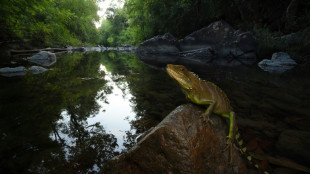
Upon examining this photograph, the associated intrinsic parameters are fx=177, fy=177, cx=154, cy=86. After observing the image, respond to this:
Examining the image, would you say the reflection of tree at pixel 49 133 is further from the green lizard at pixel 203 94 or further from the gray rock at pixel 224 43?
the gray rock at pixel 224 43

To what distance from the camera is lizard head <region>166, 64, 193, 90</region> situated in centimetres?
270

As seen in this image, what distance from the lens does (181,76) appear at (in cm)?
272

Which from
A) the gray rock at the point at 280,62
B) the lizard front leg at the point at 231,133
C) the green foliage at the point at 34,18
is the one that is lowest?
the gray rock at the point at 280,62

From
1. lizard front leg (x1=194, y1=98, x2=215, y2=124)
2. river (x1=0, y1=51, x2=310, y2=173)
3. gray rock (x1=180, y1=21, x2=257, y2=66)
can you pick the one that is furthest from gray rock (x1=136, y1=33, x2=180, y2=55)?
lizard front leg (x1=194, y1=98, x2=215, y2=124)

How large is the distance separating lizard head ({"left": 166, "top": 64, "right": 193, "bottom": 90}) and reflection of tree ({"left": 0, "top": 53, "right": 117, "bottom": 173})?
1.87 metres

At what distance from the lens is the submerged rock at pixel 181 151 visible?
7.72 feet

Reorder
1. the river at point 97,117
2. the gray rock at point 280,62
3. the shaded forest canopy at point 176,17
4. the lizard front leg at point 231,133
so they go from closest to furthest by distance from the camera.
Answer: the lizard front leg at point 231,133 < the river at point 97,117 < the gray rock at point 280,62 < the shaded forest canopy at point 176,17

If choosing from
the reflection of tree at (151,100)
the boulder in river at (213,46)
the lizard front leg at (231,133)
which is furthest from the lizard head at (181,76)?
the boulder in river at (213,46)

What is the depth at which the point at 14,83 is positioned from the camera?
7.77 meters

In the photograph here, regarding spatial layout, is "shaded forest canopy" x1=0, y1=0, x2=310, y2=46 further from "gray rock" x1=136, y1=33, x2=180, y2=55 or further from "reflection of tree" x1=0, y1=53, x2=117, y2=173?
"reflection of tree" x1=0, y1=53, x2=117, y2=173

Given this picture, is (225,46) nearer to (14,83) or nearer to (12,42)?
(14,83)

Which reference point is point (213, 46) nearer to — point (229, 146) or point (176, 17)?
point (176, 17)

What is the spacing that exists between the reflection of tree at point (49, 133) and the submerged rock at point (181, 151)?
31.8 inches

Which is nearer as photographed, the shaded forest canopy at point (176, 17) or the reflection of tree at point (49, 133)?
the reflection of tree at point (49, 133)
